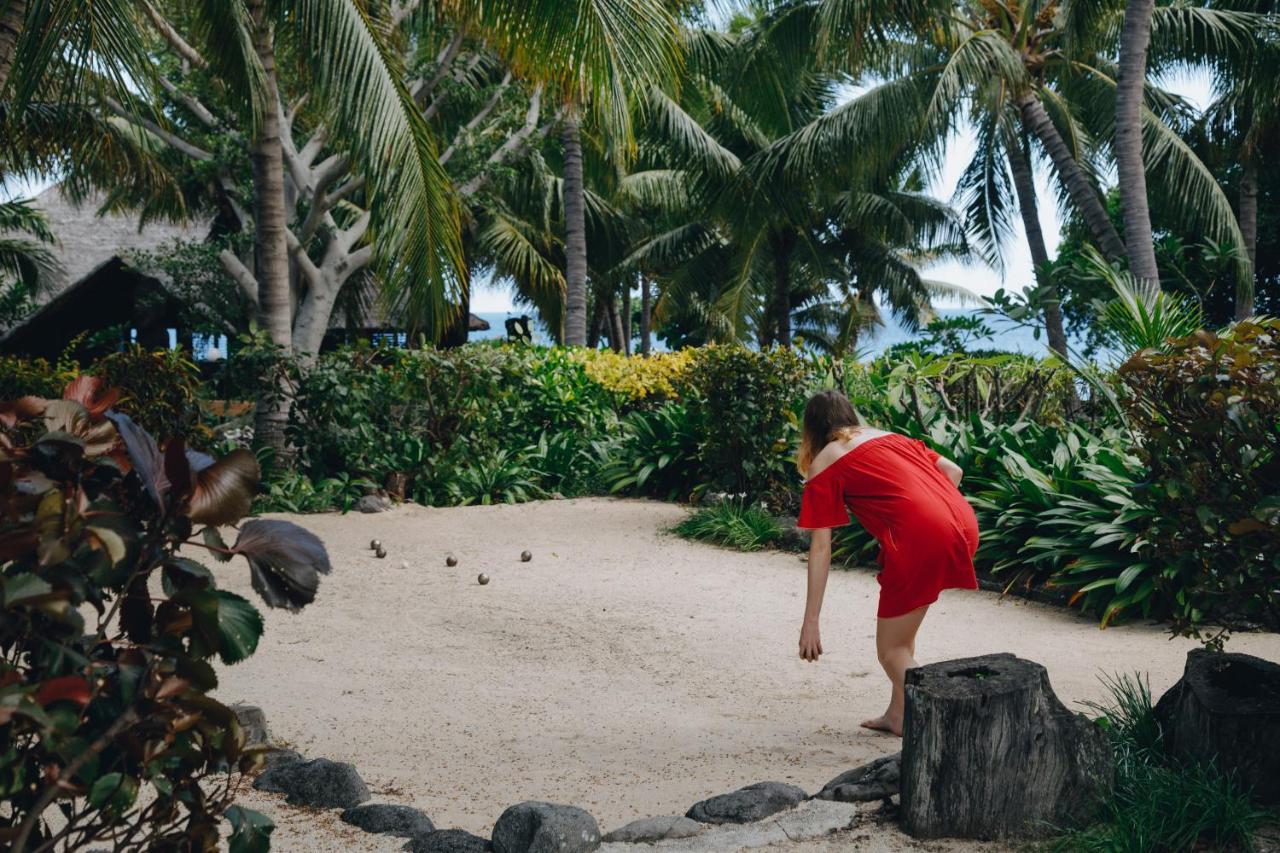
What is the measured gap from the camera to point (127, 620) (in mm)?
1886

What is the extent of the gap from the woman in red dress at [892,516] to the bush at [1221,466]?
775mm

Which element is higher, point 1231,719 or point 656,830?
point 1231,719

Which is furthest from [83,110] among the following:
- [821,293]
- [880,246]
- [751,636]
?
[821,293]

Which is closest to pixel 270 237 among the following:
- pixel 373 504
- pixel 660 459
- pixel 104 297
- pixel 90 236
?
pixel 373 504

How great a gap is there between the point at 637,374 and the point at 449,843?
31.9 ft

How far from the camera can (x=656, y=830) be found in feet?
10.8

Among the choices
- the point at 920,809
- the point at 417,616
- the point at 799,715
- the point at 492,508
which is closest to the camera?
the point at 920,809

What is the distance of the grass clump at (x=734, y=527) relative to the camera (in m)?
8.77

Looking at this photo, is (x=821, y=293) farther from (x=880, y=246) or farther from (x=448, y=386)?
(x=448, y=386)

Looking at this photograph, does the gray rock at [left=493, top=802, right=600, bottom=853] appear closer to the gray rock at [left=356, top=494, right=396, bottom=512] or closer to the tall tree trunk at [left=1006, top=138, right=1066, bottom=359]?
the gray rock at [left=356, top=494, right=396, bottom=512]

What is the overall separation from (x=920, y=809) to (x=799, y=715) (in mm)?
1769

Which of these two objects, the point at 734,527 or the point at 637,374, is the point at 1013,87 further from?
the point at 734,527

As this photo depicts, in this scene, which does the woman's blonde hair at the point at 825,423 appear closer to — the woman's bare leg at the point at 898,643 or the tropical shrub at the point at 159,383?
the woman's bare leg at the point at 898,643

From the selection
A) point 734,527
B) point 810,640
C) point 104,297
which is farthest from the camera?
point 104,297
